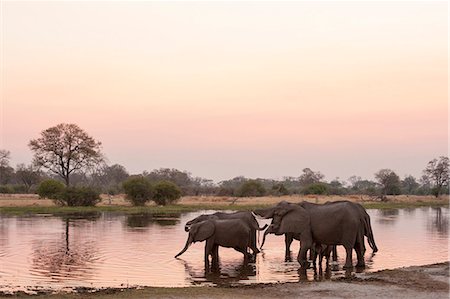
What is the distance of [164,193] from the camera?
225 feet

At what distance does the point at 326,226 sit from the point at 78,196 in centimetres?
4817

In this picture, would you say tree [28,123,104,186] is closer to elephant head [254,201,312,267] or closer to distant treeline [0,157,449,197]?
distant treeline [0,157,449,197]

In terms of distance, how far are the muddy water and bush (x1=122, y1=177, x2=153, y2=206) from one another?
30.8m

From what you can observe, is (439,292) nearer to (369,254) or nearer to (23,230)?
(369,254)

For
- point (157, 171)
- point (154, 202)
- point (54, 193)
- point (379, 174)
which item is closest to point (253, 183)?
point (154, 202)

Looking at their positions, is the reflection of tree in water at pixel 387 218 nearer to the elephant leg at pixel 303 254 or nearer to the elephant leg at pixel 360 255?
the elephant leg at pixel 360 255

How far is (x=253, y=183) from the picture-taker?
97.8 metres

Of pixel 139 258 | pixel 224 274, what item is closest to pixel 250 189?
pixel 139 258

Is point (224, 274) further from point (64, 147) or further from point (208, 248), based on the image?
point (64, 147)

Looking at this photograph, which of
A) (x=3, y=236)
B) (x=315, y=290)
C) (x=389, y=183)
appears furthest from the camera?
(x=389, y=183)

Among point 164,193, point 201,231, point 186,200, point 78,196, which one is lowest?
point 186,200

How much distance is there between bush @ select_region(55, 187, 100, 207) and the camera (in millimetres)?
64562

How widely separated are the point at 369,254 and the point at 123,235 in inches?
530

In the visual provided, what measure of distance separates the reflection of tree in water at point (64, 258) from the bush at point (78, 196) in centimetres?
3433
